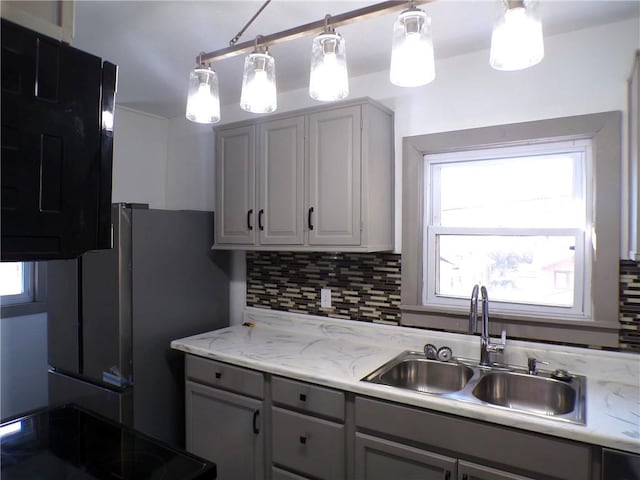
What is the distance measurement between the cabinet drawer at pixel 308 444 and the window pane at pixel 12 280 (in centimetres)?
209

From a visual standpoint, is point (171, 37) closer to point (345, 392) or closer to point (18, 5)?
point (18, 5)

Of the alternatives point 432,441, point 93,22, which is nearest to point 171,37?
point 93,22

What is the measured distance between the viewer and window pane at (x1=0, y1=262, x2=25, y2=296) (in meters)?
2.77

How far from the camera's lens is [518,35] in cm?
93

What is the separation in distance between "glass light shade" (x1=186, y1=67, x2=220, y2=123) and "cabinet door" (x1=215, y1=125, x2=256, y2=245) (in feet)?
3.82

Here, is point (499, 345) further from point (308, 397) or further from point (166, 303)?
point (166, 303)

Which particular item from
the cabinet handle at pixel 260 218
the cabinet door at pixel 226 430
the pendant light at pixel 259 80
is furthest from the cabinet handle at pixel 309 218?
the pendant light at pixel 259 80

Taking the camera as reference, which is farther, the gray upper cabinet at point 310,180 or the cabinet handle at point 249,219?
the cabinet handle at point 249,219

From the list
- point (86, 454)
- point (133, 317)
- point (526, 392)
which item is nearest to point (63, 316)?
point (133, 317)

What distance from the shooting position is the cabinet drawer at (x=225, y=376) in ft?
6.67

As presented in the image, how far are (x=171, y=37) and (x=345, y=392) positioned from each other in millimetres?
1812

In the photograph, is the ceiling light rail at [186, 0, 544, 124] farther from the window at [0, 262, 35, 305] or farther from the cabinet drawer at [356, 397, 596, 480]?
the window at [0, 262, 35, 305]

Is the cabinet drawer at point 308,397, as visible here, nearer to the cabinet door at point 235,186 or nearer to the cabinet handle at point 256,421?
the cabinet handle at point 256,421

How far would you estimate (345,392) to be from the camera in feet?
5.81
